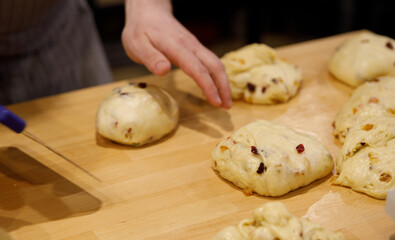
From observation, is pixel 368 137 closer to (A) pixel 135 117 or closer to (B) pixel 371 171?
(B) pixel 371 171

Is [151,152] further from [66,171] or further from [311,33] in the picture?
[311,33]

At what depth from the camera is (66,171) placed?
1846mm

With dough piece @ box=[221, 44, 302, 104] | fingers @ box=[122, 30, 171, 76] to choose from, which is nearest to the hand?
fingers @ box=[122, 30, 171, 76]

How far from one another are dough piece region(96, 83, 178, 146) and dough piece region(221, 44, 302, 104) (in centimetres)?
42

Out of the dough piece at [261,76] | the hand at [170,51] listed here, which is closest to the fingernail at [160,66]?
the hand at [170,51]

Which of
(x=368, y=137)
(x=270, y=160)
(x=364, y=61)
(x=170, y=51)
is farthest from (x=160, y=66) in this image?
(x=364, y=61)

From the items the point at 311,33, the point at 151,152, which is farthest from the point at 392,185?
the point at 311,33

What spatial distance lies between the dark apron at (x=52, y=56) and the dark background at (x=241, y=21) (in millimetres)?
1806

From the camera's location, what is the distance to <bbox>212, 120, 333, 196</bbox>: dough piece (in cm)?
164

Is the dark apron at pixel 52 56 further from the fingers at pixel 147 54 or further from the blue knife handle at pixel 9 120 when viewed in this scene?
the blue knife handle at pixel 9 120

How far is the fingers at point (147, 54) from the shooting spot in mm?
1919

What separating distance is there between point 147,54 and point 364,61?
110 cm

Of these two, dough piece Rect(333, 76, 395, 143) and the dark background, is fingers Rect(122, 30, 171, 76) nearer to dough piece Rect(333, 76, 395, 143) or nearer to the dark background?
dough piece Rect(333, 76, 395, 143)

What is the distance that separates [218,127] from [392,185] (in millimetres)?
793
